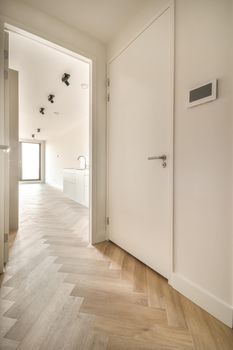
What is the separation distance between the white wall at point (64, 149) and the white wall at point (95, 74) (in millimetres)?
3275

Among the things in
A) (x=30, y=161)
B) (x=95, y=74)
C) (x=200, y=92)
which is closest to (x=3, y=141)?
(x=95, y=74)

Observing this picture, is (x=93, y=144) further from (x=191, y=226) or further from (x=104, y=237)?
(x=191, y=226)

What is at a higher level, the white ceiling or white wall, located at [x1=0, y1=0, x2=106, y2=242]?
the white ceiling

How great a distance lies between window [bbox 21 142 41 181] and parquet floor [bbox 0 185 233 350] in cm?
875

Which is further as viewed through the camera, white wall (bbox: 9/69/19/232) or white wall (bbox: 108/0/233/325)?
white wall (bbox: 9/69/19/232)

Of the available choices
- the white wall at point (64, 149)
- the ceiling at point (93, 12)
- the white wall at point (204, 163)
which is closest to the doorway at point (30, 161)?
the white wall at point (64, 149)

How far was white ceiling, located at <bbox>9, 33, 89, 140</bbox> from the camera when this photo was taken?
232 cm

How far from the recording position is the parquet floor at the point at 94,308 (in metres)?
0.93

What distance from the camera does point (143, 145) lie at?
5.57 feet

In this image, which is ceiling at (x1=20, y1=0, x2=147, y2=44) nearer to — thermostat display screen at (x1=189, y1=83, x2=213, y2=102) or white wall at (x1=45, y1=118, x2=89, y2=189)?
thermostat display screen at (x1=189, y1=83, x2=213, y2=102)

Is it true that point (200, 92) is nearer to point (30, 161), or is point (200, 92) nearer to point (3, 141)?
point (3, 141)

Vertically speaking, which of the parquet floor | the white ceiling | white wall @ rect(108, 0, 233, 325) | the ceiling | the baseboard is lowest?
the parquet floor

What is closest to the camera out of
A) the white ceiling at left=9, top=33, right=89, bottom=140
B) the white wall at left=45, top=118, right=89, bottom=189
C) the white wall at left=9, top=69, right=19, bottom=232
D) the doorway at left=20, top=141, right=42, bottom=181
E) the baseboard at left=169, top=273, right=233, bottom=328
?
the baseboard at left=169, top=273, right=233, bottom=328

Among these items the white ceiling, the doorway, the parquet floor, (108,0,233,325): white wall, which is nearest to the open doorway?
the white ceiling
